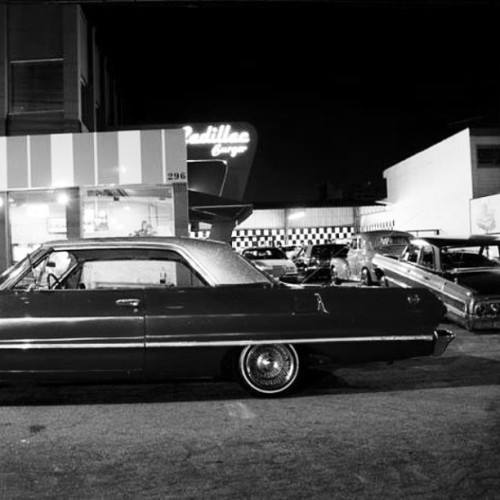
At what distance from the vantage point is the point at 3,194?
38.7 ft

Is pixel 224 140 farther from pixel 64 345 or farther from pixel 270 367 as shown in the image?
pixel 64 345

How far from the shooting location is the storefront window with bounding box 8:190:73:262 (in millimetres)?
12547

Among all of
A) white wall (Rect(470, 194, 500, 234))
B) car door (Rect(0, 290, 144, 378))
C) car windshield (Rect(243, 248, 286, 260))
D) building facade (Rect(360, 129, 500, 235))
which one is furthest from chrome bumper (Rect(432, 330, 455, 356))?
building facade (Rect(360, 129, 500, 235))

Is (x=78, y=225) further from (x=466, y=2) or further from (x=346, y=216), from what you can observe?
(x=346, y=216)

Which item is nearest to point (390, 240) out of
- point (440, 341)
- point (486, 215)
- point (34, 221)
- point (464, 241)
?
point (464, 241)

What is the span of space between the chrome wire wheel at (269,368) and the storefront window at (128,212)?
7.29m

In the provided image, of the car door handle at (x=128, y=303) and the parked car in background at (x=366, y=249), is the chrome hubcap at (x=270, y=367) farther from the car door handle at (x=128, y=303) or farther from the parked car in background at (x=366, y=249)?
the parked car in background at (x=366, y=249)

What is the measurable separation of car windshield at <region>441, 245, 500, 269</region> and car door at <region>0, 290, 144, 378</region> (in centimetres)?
603

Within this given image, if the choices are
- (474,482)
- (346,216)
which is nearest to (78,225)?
(474,482)

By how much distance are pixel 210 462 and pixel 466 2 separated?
8.16 m

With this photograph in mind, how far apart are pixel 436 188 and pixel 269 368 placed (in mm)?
22743

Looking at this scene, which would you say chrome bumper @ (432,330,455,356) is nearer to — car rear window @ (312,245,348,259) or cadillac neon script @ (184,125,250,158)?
car rear window @ (312,245,348,259)

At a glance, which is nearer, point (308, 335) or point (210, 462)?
point (210, 462)

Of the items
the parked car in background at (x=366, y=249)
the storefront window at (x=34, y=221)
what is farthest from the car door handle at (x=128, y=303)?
the parked car in background at (x=366, y=249)
